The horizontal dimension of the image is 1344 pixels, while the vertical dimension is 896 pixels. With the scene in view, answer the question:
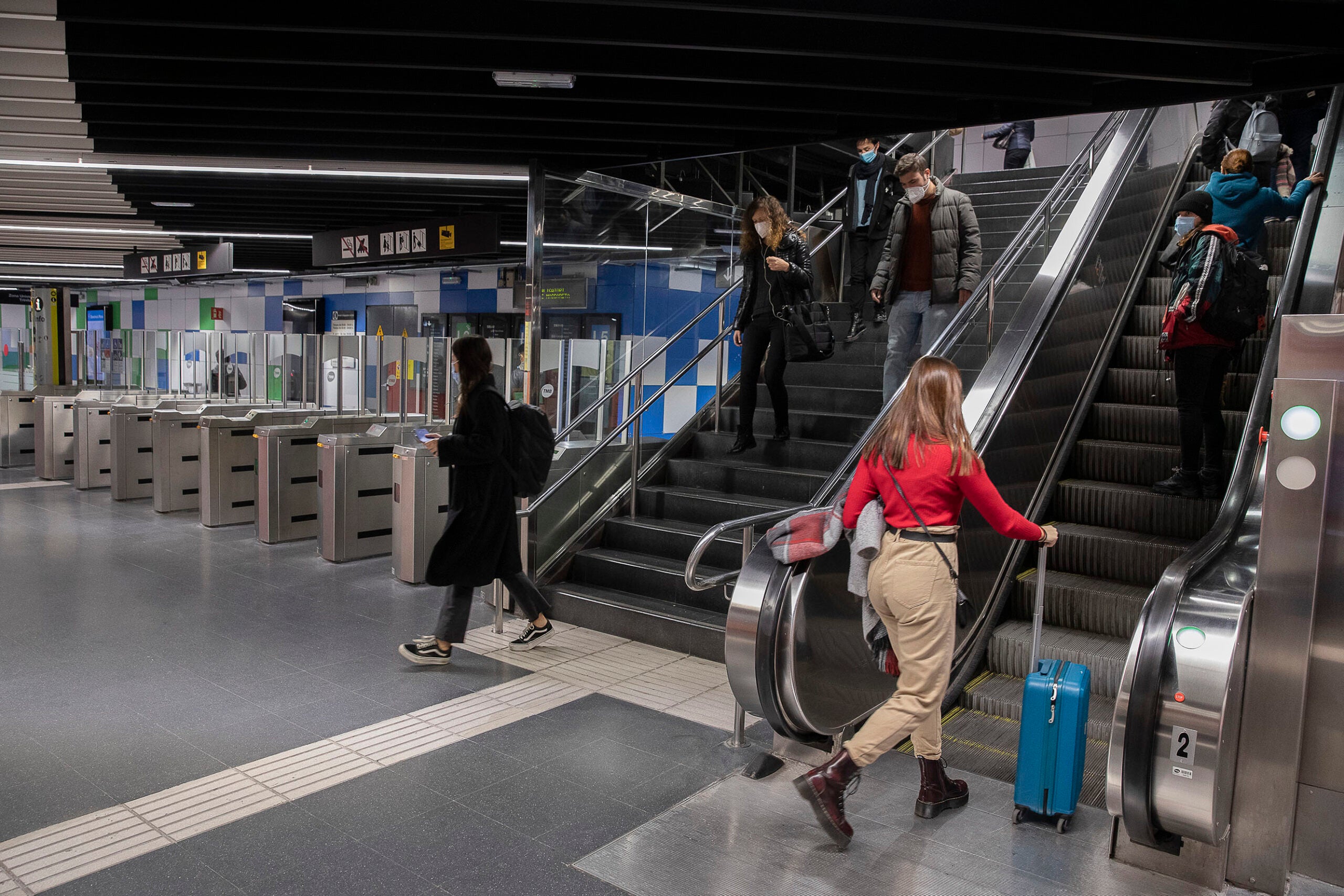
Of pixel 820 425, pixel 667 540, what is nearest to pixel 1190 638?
pixel 667 540

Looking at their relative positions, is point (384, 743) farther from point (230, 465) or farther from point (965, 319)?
point (230, 465)

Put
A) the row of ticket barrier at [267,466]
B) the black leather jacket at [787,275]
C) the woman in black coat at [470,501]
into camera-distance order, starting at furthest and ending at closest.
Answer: the row of ticket barrier at [267,466] < the black leather jacket at [787,275] < the woman in black coat at [470,501]

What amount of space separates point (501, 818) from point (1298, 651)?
8.74ft

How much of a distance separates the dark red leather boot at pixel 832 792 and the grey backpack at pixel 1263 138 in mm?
5103

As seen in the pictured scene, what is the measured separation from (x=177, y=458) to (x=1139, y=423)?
896cm

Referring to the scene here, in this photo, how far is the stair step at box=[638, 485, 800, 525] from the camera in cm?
611

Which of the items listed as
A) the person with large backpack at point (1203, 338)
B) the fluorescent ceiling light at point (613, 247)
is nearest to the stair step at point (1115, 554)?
the person with large backpack at point (1203, 338)

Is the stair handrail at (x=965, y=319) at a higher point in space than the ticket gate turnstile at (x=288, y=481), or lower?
higher

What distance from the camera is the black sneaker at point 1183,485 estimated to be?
491 centimetres

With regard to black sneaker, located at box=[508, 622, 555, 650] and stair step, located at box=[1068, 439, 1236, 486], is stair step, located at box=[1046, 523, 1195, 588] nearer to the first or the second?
stair step, located at box=[1068, 439, 1236, 486]

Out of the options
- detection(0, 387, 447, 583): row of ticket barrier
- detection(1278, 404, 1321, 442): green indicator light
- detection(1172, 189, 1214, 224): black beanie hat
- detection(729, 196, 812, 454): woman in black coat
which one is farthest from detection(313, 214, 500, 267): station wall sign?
detection(1278, 404, 1321, 442): green indicator light

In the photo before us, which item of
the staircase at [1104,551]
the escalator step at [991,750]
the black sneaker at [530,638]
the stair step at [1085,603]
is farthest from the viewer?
the black sneaker at [530,638]

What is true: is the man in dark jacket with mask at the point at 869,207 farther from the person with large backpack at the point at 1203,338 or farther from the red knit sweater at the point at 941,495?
the red knit sweater at the point at 941,495

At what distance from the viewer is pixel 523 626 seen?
5.82 meters
